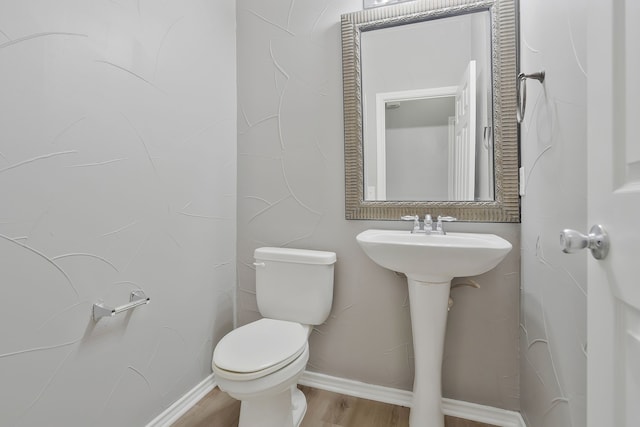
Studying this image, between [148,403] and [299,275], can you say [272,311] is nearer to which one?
[299,275]

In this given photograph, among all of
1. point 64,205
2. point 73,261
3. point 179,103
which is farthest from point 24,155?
point 179,103

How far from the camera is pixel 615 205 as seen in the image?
0.48 metres

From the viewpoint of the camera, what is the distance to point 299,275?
1.53 metres

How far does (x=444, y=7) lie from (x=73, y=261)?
1.80m

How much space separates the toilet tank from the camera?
4.94 ft

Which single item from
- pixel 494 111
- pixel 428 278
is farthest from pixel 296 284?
pixel 494 111

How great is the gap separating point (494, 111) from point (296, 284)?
3.94ft

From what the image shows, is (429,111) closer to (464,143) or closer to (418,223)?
(464,143)

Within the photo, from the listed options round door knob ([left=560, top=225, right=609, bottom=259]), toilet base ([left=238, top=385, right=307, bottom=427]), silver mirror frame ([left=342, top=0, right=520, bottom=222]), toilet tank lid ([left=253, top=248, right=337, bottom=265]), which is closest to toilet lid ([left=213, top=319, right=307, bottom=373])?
toilet base ([left=238, top=385, right=307, bottom=427])

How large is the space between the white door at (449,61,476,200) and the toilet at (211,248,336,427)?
26.8 inches

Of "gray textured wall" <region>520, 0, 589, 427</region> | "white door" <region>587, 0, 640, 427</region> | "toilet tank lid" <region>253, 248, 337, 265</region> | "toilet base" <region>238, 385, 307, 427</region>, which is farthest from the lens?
"toilet tank lid" <region>253, 248, 337, 265</region>

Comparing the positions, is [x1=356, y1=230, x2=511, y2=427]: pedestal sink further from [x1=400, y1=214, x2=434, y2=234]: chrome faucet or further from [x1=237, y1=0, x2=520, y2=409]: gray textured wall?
[x1=237, y1=0, x2=520, y2=409]: gray textured wall

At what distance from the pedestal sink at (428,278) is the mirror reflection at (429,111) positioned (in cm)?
27

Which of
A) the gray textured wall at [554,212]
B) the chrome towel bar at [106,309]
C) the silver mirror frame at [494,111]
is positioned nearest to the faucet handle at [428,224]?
the silver mirror frame at [494,111]
